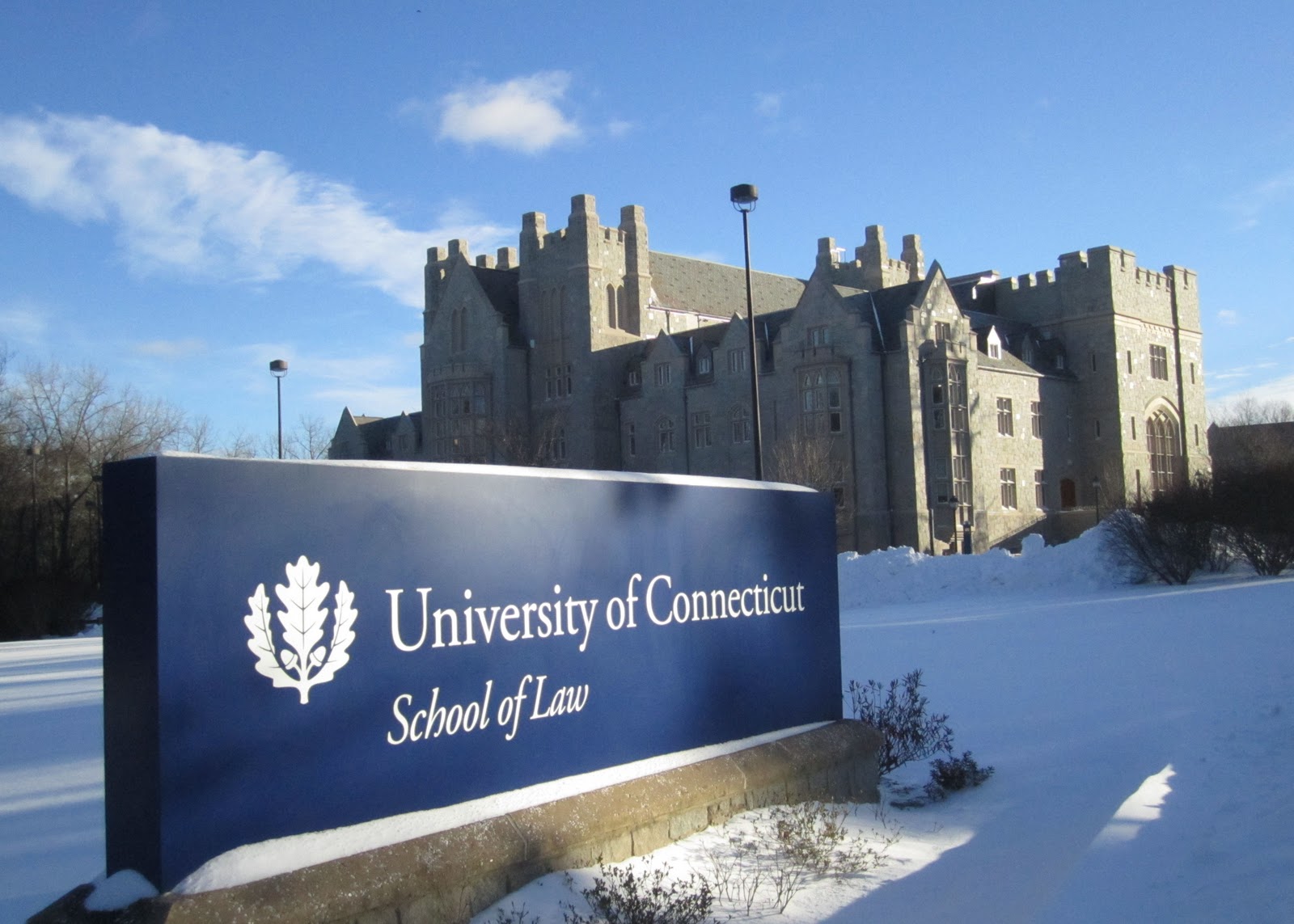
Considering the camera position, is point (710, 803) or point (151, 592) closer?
point (151, 592)

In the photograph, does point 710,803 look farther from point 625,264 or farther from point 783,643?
point 625,264

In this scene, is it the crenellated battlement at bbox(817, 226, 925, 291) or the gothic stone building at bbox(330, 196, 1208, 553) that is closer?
the gothic stone building at bbox(330, 196, 1208, 553)

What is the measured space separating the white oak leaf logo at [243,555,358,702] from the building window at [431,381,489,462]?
198 feet

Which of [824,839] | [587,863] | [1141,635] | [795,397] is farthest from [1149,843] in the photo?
[795,397]

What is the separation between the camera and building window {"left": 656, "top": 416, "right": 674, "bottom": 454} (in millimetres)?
60531

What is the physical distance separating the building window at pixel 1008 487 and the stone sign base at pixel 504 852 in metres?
49.7

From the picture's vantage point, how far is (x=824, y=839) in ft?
23.4

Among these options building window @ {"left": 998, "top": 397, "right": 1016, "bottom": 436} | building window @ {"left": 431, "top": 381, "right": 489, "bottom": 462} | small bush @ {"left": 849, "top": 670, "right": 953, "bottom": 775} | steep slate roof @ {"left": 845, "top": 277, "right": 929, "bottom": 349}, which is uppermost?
steep slate roof @ {"left": 845, "top": 277, "right": 929, "bottom": 349}

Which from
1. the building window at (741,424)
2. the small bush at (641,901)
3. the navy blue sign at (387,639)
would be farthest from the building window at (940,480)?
the small bush at (641,901)

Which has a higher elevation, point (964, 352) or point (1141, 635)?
point (964, 352)

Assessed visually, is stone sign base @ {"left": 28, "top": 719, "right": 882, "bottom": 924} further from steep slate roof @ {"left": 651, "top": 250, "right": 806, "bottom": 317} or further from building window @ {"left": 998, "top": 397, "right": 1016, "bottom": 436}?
steep slate roof @ {"left": 651, "top": 250, "right": 806, "bottom": 317}

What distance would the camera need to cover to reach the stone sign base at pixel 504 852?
15.2 feet

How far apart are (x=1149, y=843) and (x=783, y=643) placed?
2.57 metres

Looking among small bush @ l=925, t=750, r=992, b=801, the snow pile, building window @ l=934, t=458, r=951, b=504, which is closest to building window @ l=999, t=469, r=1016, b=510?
building window @ l=934, t=458, r=951, b=504
